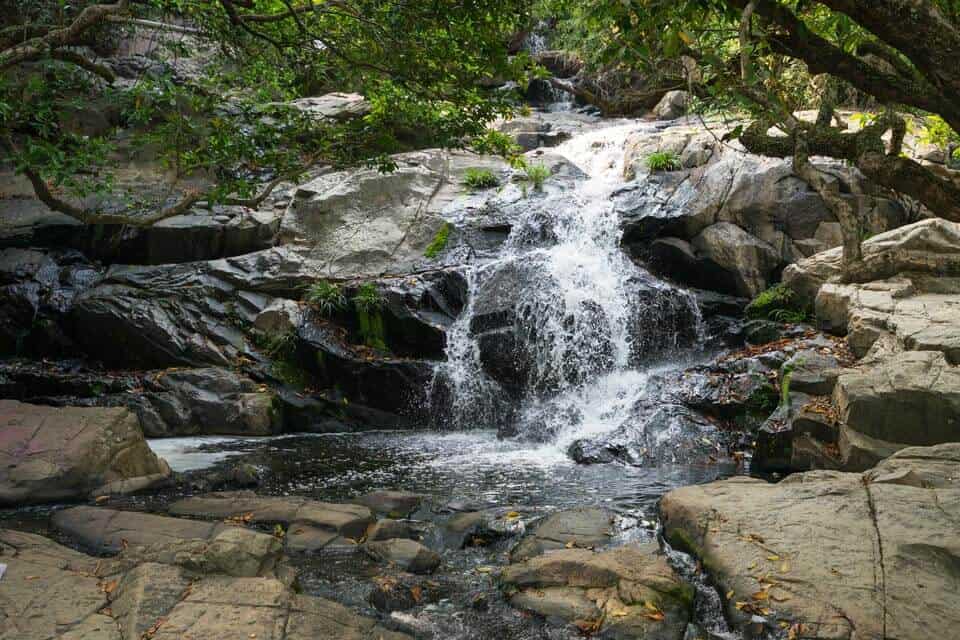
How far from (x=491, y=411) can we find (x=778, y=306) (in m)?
4.94

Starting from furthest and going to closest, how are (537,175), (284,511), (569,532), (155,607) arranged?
(537,175)
(284,511)
(569,532)
(155,607)

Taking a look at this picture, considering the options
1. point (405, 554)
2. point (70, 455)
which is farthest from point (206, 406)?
point (405, 554)

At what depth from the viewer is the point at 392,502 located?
7.41 meters

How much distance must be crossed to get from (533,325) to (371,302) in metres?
2.80

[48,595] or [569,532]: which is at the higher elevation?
[48,595]

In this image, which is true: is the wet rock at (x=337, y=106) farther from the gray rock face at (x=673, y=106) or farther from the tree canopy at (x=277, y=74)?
the gray rock face at (x=673, y=106)

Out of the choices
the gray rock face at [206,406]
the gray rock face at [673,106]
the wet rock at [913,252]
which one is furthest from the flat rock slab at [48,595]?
the gray rock face at [673,106]

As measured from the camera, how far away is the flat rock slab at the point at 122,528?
5.94 meters

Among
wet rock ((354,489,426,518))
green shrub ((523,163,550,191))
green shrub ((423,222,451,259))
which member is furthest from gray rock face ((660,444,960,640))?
green shrub ((523,163,550,191))

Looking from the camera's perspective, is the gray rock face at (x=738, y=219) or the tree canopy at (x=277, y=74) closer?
the tree canopy at (x=277, y=74)

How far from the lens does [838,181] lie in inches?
512

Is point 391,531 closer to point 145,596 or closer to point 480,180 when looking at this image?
point 145,596

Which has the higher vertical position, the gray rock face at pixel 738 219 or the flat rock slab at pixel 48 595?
the gray rock face at pixel 738 219

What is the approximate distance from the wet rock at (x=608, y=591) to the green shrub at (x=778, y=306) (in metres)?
7.28
